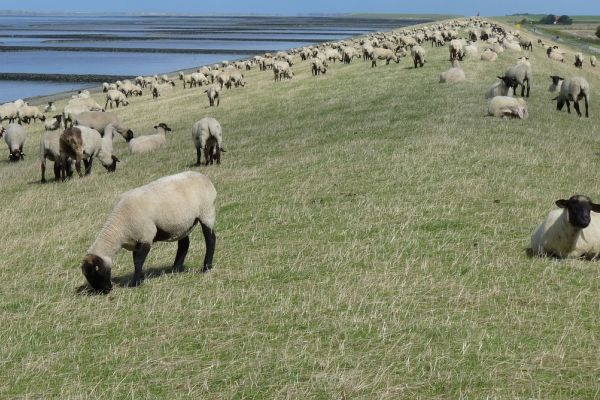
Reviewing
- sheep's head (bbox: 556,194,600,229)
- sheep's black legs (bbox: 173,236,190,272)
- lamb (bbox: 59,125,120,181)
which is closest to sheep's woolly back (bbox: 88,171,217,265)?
sheep's black legs (bbox: 173,236,190,272)

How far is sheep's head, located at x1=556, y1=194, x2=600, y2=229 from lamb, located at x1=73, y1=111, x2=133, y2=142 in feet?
66.1

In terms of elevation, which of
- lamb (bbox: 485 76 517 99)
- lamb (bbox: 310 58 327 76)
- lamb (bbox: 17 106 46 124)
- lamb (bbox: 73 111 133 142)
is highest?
lamb (bbox: 485 76 517 99)

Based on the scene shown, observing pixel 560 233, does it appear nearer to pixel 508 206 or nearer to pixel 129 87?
pixel 508 206

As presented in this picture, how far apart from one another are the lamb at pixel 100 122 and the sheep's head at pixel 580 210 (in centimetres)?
2015

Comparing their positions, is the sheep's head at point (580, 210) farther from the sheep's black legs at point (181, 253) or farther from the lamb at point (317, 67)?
the lamb at point (317, 67)

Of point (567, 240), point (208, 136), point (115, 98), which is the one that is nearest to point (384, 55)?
point (115, 98)

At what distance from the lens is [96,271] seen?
966 centimetres

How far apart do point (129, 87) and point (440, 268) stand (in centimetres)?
5118

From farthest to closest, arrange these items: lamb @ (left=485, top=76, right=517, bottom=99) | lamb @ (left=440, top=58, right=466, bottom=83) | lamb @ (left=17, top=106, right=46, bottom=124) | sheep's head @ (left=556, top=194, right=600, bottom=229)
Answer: lamb @ (left=17, top=106, right=46, bottom=124) < lamb @ (left=440, top=58, right=466, bottom=83) < lamb @ (left=485, top=76, right=517, bottom=99) < sheep's head @ (left=556, top=194, right=600, bottom=229)

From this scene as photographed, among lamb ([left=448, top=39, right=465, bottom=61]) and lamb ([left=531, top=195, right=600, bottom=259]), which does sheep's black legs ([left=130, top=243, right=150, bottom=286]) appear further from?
lamb ([left=448, top=39, right=465, bottom=61])

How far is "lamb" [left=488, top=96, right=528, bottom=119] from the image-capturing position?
23.1 m

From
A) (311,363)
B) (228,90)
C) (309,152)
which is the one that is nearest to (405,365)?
(311,363)

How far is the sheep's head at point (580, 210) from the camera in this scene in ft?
32.8

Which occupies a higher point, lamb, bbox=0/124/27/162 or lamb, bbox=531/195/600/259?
lamb, bbox=531/195/600/259
